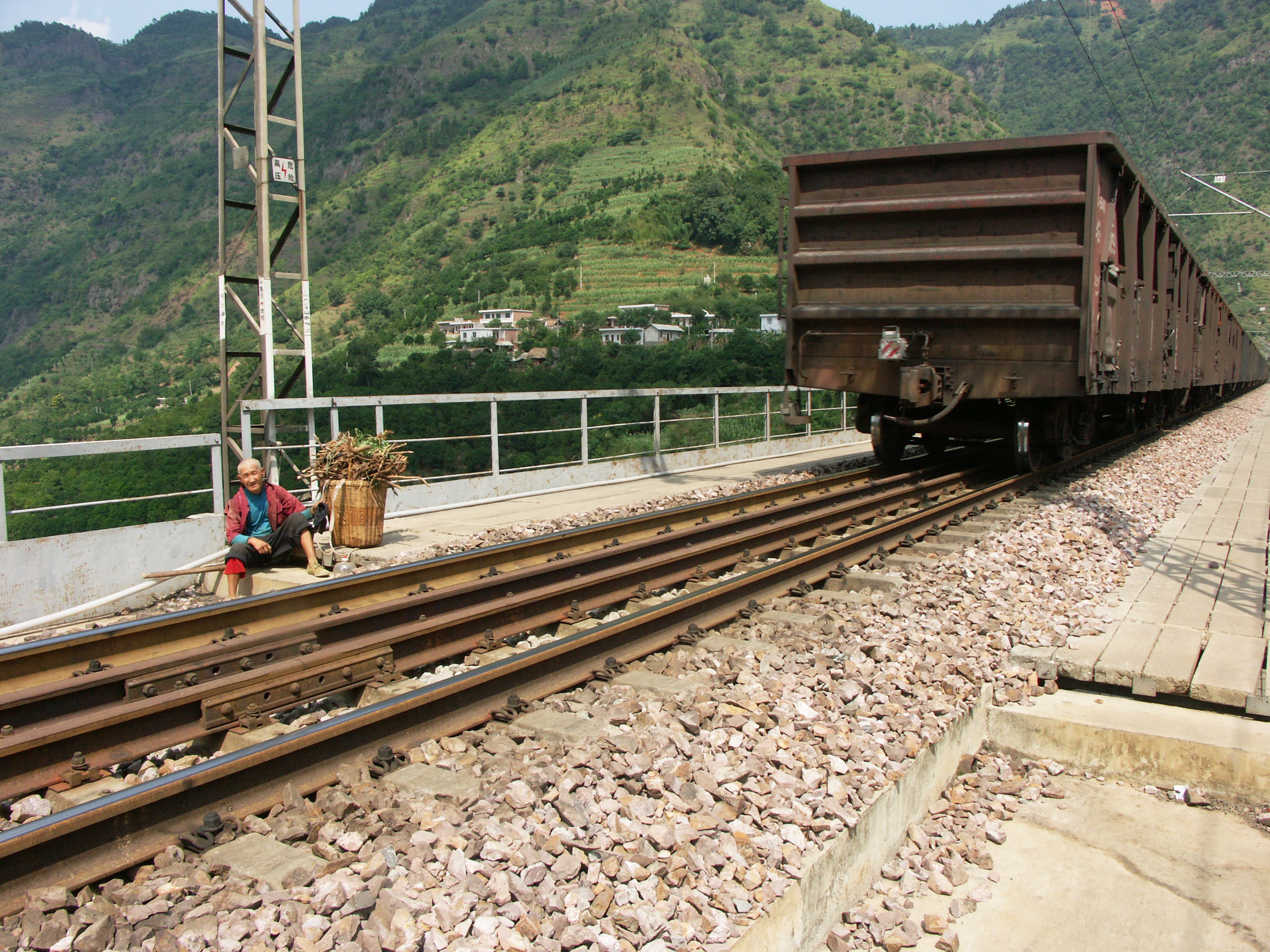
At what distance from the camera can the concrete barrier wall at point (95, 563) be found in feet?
20.0

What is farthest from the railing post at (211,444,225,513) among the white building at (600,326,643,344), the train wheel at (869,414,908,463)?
the white building at (600,326,643,344)

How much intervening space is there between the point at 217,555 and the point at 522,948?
5.81m

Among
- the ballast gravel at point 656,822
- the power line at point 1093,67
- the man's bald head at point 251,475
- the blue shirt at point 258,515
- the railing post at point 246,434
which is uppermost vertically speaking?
the power line at point 1093,67

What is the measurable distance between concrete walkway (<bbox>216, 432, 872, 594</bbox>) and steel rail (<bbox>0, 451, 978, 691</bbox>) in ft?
2.94

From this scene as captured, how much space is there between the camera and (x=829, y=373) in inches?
429

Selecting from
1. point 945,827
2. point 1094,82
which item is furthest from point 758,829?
point 1094,82

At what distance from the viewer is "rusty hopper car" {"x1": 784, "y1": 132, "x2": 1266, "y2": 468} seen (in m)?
9.35

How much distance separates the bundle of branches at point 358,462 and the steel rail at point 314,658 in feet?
7.45

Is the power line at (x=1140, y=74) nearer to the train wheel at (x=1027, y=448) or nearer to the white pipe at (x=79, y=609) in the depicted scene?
the train wheel at (x=1027, y=448)

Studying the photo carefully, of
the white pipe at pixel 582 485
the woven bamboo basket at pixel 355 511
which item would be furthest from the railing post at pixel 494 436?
the woven bamboo basket at pixel 355 511

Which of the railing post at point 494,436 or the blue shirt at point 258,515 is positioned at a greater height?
the railing post at point 494,436

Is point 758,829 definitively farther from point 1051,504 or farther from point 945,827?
point 1051,504

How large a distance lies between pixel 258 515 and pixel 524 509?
3.62 meters

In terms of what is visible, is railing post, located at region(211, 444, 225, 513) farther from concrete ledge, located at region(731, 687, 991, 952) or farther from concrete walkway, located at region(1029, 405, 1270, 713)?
concrete walkway, located at region(1029, 405, 1270, 713)
